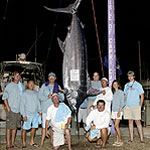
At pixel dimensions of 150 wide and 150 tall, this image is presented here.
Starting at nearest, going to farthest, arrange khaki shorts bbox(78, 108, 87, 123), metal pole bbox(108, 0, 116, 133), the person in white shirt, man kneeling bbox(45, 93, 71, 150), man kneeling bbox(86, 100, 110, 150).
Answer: man kneeling bbox(45, 93, 71, 150) → man kneeling bbox(86, 100, 110, 150) → the person in white shirt → khaki shorts bbox(78, 108, 87, 123) → metal pole bbox(108, 0, 116, 133)

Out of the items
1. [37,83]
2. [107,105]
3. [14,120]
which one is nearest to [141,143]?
[107,105]

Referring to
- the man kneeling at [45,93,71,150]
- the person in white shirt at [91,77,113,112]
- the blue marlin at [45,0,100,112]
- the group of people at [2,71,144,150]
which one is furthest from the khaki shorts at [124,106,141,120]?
the man kneeling at [45,93,71,150]

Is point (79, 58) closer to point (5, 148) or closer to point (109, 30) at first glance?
point (109, 30)

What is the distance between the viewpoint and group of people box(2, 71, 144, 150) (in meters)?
3.72

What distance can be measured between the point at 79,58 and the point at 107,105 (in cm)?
100

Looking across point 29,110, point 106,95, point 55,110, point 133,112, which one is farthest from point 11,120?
point 133,112

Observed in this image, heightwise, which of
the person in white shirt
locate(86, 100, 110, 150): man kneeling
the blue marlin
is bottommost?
locate(86, 100, 110, 150): man kneeling

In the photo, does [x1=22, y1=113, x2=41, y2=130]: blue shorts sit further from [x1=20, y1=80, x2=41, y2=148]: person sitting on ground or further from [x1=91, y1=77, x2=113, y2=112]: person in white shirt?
[x1=91, y1=77, x2=113, y2=112]: person in white shirt

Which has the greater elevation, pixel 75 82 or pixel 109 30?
pixel 109 30

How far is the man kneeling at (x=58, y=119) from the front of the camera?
12.0 feet

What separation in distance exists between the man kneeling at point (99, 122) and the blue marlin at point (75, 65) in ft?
0.96

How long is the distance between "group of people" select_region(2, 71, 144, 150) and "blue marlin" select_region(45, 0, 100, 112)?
0.73 feet

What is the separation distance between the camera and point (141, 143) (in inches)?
161

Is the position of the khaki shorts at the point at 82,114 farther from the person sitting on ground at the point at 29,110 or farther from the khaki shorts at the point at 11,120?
the khaki shorts at the point at 11,120
